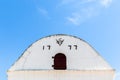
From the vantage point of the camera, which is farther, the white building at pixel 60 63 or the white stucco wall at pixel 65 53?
the white stucco wall at pixel 65 53

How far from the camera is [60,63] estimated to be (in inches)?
1334

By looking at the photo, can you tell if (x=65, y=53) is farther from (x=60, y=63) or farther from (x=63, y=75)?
(x=63, y=75)

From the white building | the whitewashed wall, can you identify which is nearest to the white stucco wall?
the white building

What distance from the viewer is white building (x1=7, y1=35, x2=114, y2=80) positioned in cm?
3359

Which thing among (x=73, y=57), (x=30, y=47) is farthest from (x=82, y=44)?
(x=30, y=47)

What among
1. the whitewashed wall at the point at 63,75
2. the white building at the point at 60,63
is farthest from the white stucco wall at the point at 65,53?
the whitewashed wall at the point at 63,75

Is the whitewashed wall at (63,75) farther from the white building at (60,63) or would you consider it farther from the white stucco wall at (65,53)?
the white stucco wall at (65,53)

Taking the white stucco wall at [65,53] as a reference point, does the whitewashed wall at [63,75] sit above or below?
below

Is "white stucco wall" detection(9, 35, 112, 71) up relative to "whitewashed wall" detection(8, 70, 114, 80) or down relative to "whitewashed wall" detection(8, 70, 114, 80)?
up

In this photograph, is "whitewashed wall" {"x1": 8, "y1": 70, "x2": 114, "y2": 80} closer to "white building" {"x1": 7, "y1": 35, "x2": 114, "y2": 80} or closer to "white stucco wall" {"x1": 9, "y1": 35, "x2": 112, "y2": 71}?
"white building" {"x1": 7, "y1": 35, "x2": 114, "y2": 80}

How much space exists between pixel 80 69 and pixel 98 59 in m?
1.33

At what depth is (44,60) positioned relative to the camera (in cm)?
3369

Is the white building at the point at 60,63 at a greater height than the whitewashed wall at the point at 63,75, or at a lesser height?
greater

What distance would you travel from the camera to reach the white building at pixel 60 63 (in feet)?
110
